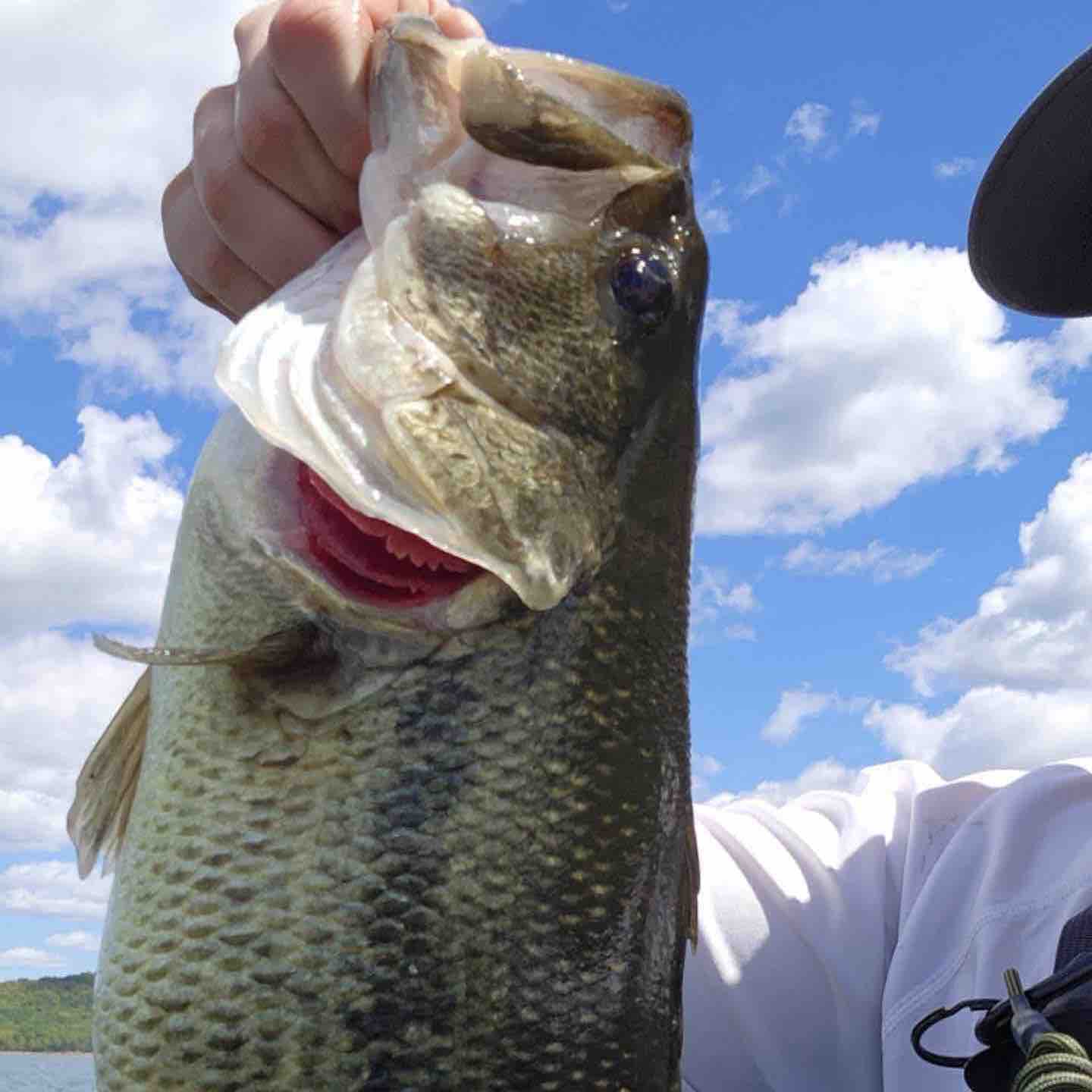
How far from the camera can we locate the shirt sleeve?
3793 mm

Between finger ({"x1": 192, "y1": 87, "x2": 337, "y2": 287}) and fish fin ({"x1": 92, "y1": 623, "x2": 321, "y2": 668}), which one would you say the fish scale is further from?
finger ({"x1": 192, "y1": 87, "x2": 337, "y2": 287})

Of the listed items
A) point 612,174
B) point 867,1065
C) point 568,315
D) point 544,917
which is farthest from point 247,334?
point 867,1065

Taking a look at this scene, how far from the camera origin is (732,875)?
13.3ft

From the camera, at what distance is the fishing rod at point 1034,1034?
2539 millimetres

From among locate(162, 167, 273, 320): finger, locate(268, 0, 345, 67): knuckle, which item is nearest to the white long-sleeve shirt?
locate(162, 167, 273, 320): finger

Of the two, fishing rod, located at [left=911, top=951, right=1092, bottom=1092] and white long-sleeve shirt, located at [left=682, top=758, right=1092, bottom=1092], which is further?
white long-sleeve shirt, located at [left=682, top=758, right=1092, bottom=1092]

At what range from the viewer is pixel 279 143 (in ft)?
8.05

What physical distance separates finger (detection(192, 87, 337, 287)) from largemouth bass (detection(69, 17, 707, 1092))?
0.14 m

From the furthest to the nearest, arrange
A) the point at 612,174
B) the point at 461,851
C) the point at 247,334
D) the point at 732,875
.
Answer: the point at 732,875, the point at 612,174, the point at 247,334, the point at 461,851

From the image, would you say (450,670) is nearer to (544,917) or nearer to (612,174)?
(544,917)

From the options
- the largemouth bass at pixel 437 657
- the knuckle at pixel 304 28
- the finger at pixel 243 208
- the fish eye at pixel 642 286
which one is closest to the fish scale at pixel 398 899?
the largemouth bass at pixel 437 657

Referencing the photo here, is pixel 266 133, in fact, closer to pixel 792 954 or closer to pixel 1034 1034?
pixel 1034 1034

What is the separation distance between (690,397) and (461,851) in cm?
97

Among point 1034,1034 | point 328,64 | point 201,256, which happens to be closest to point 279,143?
point 328,64
